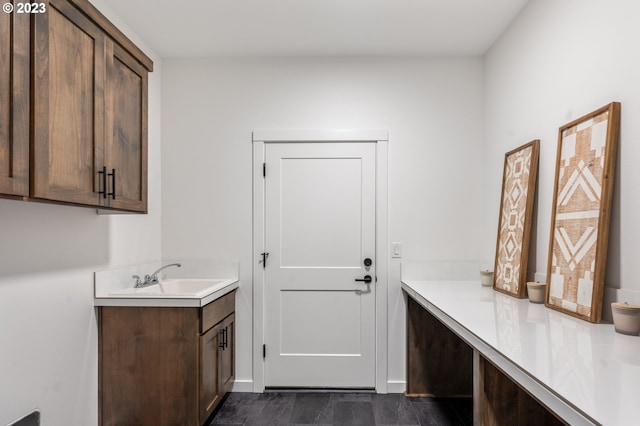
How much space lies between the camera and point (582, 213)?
1.84 m

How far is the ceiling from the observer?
8.18 feet

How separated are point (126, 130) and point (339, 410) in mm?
2278

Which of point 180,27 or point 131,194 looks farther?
point 180,27

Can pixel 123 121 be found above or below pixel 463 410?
above

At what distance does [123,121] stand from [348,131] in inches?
65.1

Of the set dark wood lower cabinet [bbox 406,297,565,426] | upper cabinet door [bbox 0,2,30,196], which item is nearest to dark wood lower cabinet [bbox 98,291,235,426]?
upper cabinet door [bbox 0,2,30,196]

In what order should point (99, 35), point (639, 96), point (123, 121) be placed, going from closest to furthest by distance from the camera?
point (639, 96)
point (99, 35)
point (123, 121)

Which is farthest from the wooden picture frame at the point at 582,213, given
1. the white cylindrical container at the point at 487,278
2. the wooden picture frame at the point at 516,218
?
the white cylindrical container at the point at 487,278

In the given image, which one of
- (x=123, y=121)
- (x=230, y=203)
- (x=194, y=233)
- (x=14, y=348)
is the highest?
(x=123, y=121)

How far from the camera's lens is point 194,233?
3.24 m

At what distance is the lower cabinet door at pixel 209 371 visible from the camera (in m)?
2.41

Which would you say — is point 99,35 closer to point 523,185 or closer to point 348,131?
point 348,131

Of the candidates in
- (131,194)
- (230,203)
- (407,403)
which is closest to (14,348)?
(131,194)

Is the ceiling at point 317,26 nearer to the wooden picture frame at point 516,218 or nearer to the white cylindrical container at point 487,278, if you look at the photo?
the wooden picture frame at point 516,218
